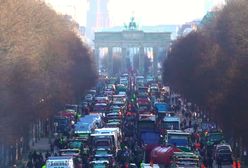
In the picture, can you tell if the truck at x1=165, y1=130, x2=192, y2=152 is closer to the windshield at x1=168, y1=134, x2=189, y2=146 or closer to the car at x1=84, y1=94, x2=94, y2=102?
the windshield at x1=168, y1=134, x2=189, y2=146

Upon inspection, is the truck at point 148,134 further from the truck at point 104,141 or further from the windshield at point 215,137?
the windshield at point 215,137

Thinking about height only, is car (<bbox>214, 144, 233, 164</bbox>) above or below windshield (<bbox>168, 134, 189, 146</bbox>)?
below

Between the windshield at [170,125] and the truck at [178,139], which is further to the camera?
the windshield at [170,125]

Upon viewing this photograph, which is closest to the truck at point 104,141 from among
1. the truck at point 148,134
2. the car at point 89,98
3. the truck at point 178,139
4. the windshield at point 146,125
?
the truck at point 148,134

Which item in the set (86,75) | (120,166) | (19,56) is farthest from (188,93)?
(120,166)

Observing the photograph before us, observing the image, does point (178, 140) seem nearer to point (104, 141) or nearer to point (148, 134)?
point (104, 141)

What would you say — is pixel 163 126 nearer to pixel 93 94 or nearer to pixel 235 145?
pixel 235 145

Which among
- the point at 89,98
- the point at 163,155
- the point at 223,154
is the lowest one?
the point at 89,98

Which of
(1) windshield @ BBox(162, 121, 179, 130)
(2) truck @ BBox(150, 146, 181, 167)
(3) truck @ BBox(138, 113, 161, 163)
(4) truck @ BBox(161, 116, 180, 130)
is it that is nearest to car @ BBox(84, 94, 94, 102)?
(4) truck @ BBox(161, 116, 180, 130)

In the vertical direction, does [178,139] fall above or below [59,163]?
below

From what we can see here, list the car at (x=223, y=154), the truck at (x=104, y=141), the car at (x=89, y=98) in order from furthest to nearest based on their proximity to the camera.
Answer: the car at (x=89, y=98)
the truck at (x=104, y=141)
the car at (x=223, y=154)

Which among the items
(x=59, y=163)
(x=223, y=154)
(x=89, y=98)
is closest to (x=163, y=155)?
(x=223, y=154)
